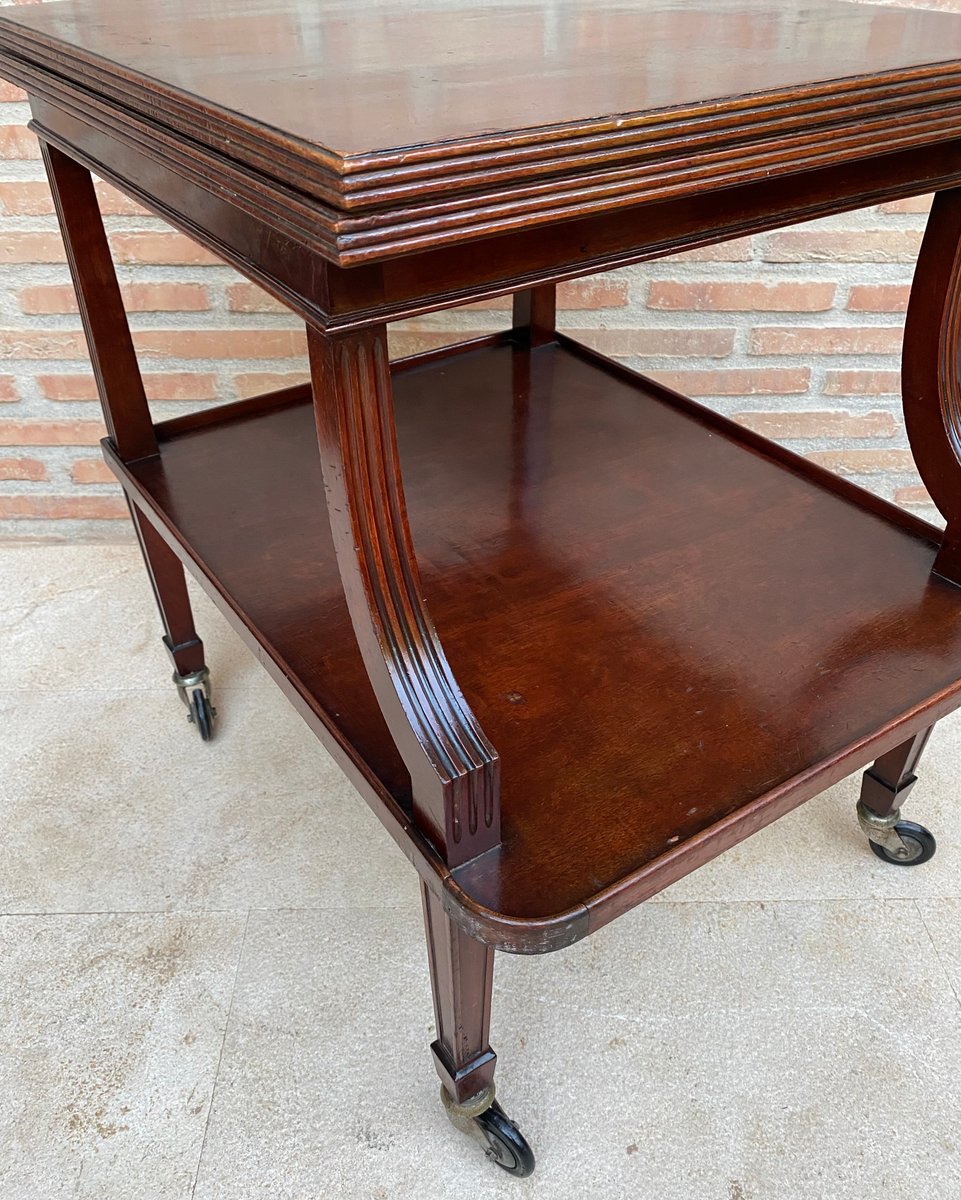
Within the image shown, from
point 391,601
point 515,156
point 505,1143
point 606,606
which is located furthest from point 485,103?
point 505,1143

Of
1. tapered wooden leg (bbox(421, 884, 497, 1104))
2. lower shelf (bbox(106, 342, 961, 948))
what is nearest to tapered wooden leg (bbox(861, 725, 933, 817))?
lower shelf (bbox(106, 342, 961, 948))

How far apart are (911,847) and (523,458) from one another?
648 mm

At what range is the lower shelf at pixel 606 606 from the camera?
2.34 feet

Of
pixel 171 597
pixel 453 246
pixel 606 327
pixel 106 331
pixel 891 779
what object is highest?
pixel 453 246

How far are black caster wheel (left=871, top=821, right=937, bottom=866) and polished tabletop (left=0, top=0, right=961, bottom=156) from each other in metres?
0.83

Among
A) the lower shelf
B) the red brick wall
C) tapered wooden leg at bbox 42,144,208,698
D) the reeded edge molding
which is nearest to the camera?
the reeded edge molding

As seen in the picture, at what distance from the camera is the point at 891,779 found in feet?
3.65

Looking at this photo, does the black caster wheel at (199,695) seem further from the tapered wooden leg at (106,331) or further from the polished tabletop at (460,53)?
the polished tabletop at (460,53)

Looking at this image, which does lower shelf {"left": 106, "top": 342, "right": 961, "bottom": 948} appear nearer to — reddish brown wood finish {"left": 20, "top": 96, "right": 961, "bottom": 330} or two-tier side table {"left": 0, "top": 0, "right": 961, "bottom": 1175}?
two-tier side table {"left": 0, "top": 0, "right": 961, "bottom": 1175}

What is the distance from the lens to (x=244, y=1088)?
3.16 feet

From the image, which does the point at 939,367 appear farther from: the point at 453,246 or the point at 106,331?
the point at 106,331

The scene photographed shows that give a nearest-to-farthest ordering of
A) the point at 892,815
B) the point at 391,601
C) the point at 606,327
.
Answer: the point at 391,601, the point at 892,815, the point at 606,327

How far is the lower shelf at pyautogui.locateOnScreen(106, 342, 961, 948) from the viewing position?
2.34 ft

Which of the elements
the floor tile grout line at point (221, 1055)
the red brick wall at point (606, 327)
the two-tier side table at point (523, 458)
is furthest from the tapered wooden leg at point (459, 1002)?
the red brick wall at point (606, 327)
